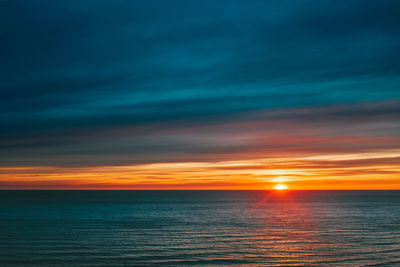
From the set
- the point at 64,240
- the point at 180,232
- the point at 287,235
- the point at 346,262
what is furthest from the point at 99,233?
the point at 346,262

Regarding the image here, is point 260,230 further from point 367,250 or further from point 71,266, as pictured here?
point 71,266

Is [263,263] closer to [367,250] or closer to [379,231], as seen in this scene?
[367,250]

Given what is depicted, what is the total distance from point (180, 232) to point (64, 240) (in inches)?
761

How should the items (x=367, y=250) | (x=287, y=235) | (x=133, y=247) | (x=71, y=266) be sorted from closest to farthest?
(x=71, y=266)
(x=367, y=250)
(x=133, y=247)
(x=287, y=235)

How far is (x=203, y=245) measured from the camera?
175 ft

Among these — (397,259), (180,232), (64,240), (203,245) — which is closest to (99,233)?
(64,240)

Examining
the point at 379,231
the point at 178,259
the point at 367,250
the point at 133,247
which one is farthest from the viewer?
the point at 379,231

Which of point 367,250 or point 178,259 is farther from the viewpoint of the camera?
point 367,250

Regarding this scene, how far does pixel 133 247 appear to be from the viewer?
5216 cm

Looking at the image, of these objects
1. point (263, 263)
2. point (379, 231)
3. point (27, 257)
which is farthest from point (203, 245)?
point (379, 231)

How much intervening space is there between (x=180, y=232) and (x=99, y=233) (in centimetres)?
1334

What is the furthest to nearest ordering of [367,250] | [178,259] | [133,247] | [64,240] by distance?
[64,240] < [133,247] < [367,250] < [178,259]

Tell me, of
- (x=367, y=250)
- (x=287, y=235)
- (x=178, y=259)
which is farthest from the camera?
(x=287, y=235)

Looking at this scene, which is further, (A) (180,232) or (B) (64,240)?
(A) (180,232)
